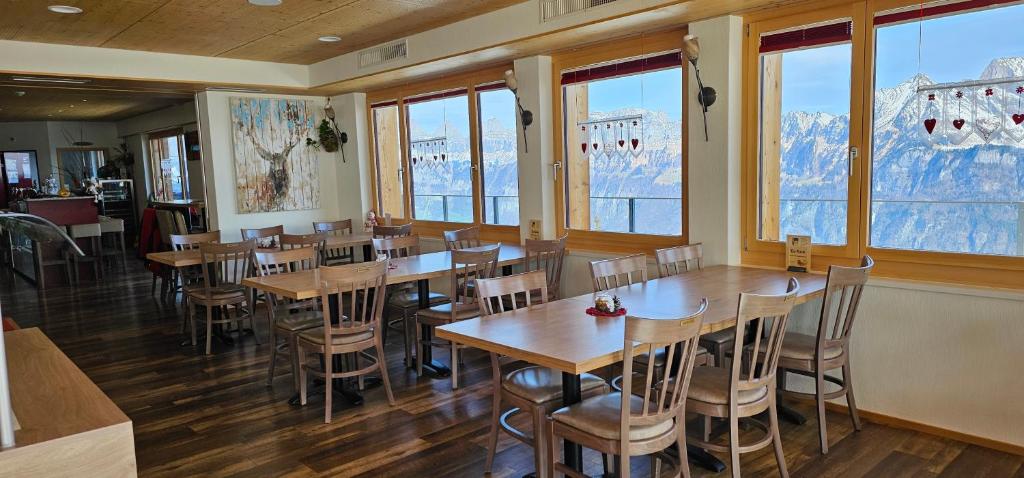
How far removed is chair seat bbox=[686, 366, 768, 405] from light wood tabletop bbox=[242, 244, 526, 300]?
2100mm

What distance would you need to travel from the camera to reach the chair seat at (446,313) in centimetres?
446

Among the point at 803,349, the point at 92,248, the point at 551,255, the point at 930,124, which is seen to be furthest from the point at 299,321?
the point at 92,248

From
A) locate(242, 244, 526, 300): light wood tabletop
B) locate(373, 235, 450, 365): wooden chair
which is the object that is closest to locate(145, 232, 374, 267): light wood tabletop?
locate(373, 235, 450, 365): wooden chair

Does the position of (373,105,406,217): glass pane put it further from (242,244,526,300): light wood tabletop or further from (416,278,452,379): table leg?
(416,278,452,379): table leg

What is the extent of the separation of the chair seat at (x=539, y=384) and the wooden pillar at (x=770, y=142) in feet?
6.26

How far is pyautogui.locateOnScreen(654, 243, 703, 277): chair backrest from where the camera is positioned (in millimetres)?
4117

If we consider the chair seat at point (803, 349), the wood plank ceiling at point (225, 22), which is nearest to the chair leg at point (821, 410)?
the chair seat at point (803, 349)

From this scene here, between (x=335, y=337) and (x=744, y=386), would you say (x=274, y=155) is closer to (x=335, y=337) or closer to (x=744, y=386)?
(x=335, y=337)

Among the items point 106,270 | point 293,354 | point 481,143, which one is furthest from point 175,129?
point 293,354

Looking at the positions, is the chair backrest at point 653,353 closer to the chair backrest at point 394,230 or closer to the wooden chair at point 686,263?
the wooden chair at point 686,263

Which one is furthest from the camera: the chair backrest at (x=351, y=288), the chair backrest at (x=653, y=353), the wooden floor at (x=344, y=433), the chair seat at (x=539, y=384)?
the chair backrest at (x=351, y=288)

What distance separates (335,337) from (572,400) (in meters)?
1.78

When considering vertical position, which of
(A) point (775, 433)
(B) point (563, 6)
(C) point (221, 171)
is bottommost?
(A) point (775, 433)

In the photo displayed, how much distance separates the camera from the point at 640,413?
247cm
